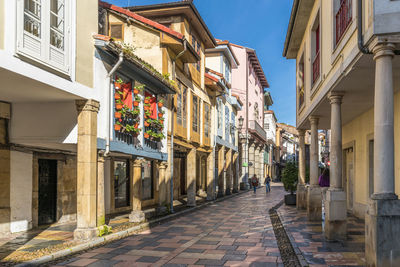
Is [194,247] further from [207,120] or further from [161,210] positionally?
[207,120]

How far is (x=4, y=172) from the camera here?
10.6m

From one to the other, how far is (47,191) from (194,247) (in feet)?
19.3

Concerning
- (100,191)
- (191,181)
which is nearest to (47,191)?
(100,191)

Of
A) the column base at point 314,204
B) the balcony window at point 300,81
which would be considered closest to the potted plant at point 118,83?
the column base at point 314,204

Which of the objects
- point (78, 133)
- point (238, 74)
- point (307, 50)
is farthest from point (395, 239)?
point (238, 74)

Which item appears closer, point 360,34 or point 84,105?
point 360,34

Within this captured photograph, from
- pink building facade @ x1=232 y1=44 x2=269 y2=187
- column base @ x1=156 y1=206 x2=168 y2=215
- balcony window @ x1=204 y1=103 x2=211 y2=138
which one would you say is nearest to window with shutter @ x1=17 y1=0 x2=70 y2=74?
column base @ x1=156 y1=206 x2=168 y2=215

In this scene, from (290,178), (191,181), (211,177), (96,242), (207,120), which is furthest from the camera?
(207,120)

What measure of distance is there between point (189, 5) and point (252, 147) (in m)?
28.7

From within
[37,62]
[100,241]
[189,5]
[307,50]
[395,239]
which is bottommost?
[100,241]

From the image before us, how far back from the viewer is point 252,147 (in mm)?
44969

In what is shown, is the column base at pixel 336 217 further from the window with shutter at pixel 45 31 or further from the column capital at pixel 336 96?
the window with shutter at pixel 45 31

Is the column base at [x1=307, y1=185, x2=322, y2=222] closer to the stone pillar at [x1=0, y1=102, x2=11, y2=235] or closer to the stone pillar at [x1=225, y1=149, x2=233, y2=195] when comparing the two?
the stone pillar at [x1=0, y1=102, x2=11, y2=235]

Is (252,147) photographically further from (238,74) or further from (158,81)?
(158,81)
